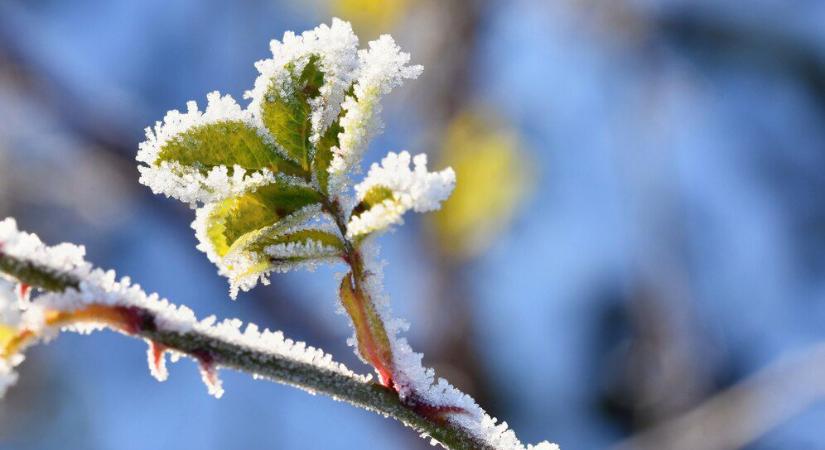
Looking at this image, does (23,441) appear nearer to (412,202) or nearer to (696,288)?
(696,288)

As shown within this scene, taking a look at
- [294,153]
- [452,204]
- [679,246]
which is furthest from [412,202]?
[679,246]

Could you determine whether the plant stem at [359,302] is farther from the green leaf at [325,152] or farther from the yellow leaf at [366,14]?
the yellow leaf at [366,14]

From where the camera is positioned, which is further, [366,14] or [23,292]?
[366,14]

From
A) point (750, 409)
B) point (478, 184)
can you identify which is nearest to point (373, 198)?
point (750, 409)

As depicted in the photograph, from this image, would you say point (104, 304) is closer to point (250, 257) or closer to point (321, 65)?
point (250, 257)

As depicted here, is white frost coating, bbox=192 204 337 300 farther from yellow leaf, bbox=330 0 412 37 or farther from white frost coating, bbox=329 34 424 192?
yellow leaf, bbox=330 0 412 37
